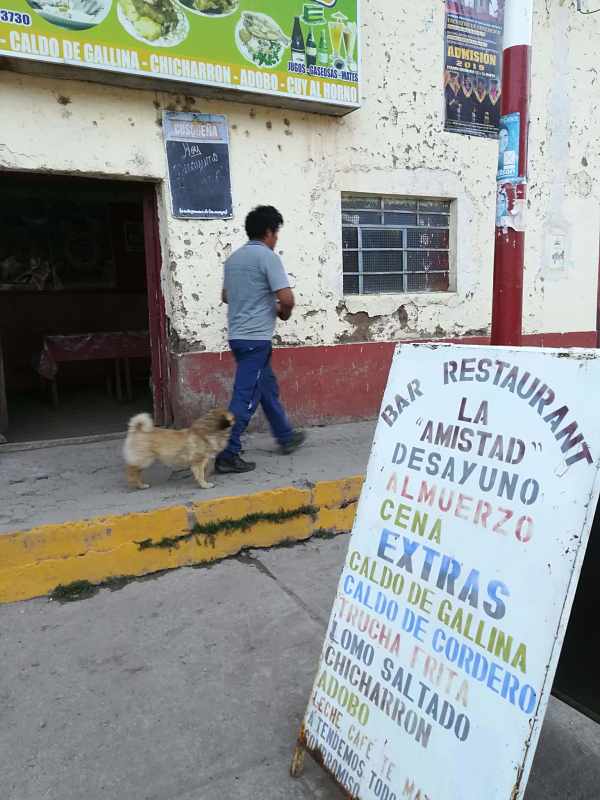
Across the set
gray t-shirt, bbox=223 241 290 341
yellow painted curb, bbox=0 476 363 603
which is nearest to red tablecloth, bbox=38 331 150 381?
gray t-shirt, bbox=223 241 290 341

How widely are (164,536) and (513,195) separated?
118 inches

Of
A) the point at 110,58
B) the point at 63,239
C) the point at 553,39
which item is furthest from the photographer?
the point at 63,239

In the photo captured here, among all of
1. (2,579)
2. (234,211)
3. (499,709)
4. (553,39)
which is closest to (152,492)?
(2,579)

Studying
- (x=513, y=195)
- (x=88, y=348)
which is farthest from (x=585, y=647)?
(x=88, y=348)

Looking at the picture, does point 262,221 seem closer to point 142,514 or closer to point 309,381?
point 309,381

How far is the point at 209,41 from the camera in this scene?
4680mm

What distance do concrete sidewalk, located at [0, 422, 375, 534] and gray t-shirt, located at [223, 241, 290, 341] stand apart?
103 centimetres

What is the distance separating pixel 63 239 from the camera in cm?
915

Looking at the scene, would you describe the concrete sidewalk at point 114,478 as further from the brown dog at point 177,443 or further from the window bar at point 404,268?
the window bar at point 404,268

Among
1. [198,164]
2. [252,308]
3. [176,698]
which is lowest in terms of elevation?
[176,698]

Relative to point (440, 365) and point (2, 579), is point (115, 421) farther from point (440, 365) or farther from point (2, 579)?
point (440, 365)

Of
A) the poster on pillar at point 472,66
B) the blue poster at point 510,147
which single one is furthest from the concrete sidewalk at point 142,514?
the poster on pillar at point 472,66

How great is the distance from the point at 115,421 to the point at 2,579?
3.58 meters

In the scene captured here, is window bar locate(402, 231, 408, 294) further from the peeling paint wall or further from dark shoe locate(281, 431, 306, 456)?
dark shoe locate(281, 431, 306, 456)
